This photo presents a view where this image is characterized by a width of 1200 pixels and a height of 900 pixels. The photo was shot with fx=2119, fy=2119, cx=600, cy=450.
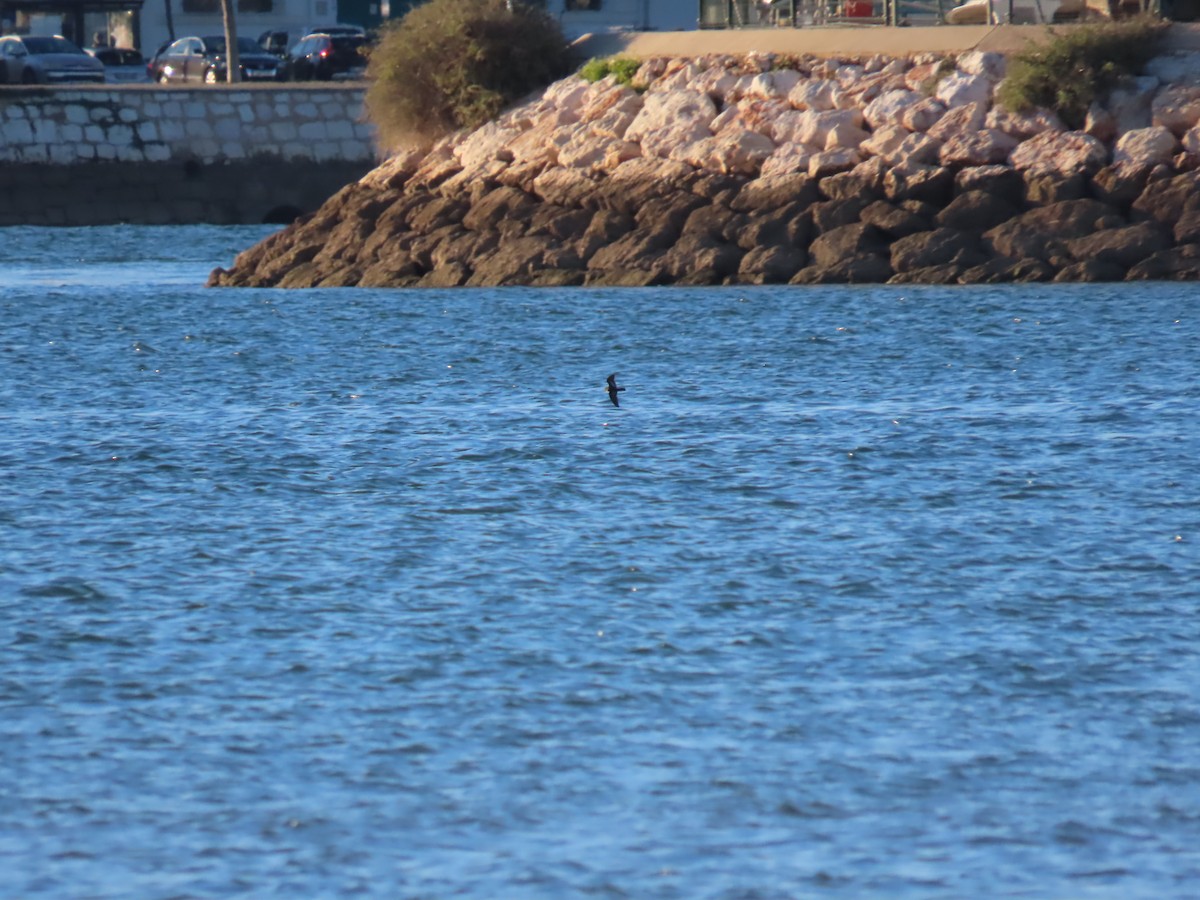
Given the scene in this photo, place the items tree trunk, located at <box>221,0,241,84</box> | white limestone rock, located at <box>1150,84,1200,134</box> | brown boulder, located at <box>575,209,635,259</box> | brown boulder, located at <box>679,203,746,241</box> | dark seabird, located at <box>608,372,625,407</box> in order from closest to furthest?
dark seabird, located at <box>608,372,625,407</box>
white limestone rock, located at <box>1150,84,1200,134</box>
brown boulder, located at <box>679,203,746,241</box>
brown boulder, located at <box>575,209,635,259</box>
tree trunk, located at <box>221,0,241,84</box>

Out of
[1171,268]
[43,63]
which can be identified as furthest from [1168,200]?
[43,63]

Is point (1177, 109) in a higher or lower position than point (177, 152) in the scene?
higher

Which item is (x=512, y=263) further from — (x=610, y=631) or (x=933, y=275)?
(x=610, y=631)

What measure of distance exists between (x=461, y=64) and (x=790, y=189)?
7.04 meters

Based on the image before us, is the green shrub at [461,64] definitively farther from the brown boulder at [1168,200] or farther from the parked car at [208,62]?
the parked car at [208,62]

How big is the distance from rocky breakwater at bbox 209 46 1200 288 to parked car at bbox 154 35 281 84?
22233 millimetres

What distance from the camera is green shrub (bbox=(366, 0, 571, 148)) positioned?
104 ft

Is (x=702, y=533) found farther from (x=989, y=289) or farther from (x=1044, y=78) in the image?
(x=1044, y=78)

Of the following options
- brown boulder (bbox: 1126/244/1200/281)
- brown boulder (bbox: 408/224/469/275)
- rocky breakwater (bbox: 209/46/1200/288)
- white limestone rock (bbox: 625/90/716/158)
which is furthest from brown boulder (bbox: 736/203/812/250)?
brown boulder (bbox: 408/224/469/275)

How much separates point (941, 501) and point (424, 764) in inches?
228

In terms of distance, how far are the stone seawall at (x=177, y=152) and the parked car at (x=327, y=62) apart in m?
6.52

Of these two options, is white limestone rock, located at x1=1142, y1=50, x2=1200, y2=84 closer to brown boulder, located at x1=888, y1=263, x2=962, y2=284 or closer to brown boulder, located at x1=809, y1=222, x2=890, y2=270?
brown boulder, located at x1=888, y1=263, x2=962, y2=284

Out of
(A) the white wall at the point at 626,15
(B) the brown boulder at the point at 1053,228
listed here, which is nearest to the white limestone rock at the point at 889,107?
(B) the brown boulder at the point at 1053,228

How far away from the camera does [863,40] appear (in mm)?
29359
